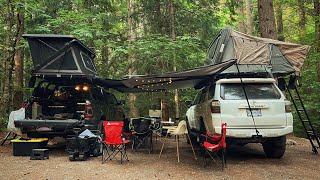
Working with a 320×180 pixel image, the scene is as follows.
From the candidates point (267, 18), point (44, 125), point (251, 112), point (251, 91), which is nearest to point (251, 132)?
point (251, 112)

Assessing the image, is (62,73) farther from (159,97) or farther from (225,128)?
(159,97)

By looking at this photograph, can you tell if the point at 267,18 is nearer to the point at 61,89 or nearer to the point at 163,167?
the point at 163,167

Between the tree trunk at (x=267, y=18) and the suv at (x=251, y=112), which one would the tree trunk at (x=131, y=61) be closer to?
the tree trunk at (x=267, y=18)

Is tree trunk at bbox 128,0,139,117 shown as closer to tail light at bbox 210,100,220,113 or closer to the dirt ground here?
the dirt ground

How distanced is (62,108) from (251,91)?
5.30 meters

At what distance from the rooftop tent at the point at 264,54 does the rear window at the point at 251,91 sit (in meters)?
0.79

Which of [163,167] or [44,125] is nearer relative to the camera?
[163,167]

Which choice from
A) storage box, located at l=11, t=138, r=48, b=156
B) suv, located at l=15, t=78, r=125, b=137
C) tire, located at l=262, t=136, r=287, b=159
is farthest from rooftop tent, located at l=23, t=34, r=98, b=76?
tire, located at l=262, t=136, r=287, b=159

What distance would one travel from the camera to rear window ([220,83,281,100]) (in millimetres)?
6742

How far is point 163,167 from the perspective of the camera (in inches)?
258

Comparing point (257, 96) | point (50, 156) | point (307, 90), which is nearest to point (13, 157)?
point (50, 156)

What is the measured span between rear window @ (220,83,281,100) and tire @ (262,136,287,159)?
3.42ft


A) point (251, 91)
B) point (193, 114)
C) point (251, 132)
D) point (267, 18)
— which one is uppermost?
point (267, 18)

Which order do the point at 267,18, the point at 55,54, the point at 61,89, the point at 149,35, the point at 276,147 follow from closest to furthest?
the point at 276,147 → the point at 55,54 → the point at 61,89 → the point at 267,18 → the point at 149,35
